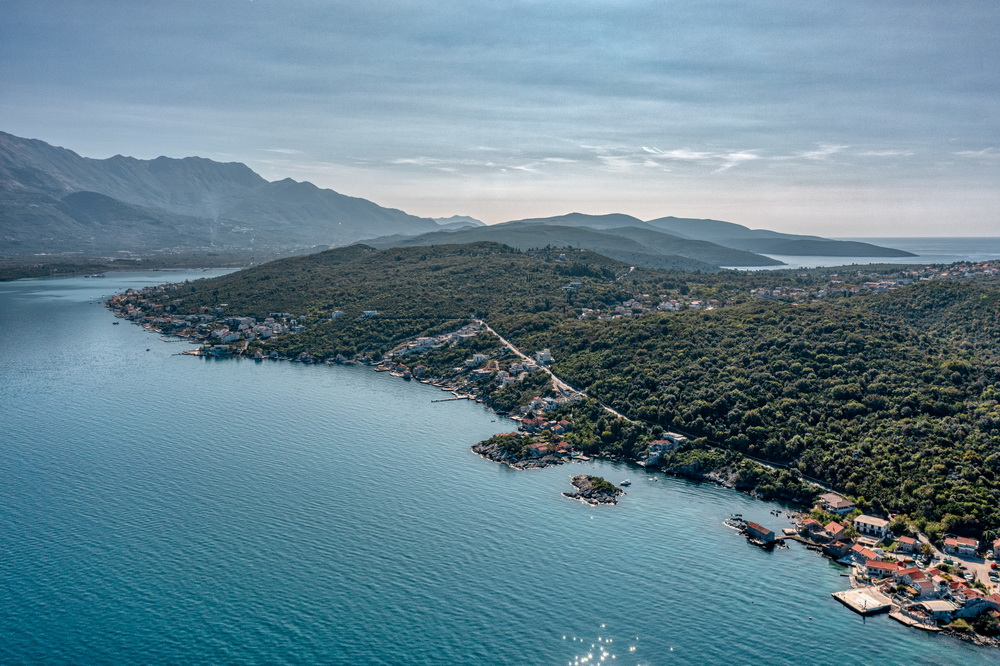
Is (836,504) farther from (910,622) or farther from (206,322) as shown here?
(206,322)

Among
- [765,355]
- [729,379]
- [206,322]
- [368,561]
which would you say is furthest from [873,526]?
[206,322]

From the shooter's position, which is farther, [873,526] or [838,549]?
[873,526]

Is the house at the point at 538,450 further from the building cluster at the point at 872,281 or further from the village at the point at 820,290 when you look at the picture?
the building cluster at the point at 872,281

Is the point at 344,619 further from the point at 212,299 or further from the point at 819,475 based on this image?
the point at 212,299

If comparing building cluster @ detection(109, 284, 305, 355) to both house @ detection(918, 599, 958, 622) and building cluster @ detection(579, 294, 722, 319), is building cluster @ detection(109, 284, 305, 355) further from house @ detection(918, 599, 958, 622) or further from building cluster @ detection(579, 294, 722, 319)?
house @ detection(918, 599, 958, 622)

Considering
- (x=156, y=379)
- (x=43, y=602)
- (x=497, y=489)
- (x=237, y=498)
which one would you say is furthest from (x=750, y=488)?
(x=156, y=379)
